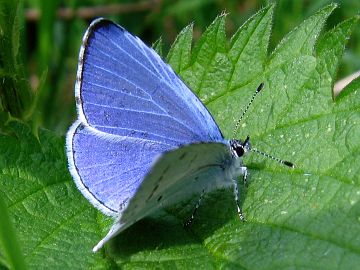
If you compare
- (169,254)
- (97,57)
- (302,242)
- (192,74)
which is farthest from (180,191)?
(192,74)

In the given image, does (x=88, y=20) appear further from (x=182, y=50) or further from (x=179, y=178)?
(x=179, y=178)

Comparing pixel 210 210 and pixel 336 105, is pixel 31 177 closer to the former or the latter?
pixel 210 210

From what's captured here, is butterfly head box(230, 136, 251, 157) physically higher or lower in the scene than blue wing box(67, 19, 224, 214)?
lower

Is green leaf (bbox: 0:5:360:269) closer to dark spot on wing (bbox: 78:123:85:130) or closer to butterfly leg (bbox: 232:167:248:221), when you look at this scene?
butterfly leg (bbox: 232:167:248:221)

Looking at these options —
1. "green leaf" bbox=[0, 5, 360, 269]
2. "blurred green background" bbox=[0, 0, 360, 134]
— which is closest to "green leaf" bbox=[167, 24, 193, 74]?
"green leaf" bbox=[0, 5, 360, 269]

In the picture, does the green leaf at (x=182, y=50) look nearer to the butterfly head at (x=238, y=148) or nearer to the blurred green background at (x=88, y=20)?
the butterfly head at (x=238, y=148)

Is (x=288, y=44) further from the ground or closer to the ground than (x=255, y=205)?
further from the ground

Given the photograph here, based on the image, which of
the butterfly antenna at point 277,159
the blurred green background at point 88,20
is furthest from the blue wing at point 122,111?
the blurred green background at point 88,20

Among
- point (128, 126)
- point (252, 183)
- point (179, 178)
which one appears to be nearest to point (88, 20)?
point (128, 126)
